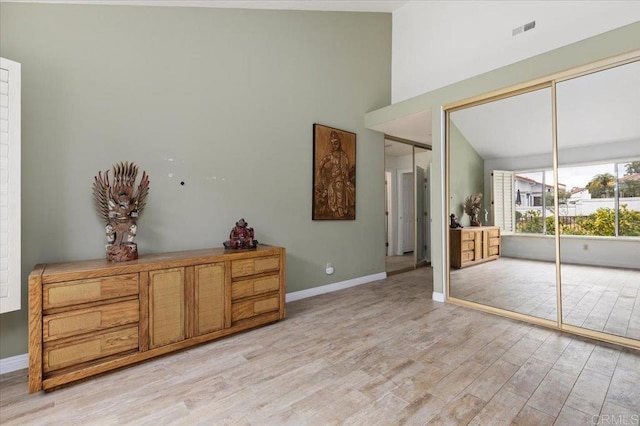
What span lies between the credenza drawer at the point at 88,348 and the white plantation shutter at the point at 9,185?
1.35 ft

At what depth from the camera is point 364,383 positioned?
1903 mm

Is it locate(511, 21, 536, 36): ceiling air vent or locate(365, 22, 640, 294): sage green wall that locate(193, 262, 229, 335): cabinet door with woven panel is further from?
locate(511, 21, 536, 36): ceiling air vent

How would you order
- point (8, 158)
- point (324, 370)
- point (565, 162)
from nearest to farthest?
point (8, 158) → point (324, 370) → point (565, 162)

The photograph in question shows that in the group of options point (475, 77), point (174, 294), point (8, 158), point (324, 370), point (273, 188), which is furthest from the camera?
point (273, 188)

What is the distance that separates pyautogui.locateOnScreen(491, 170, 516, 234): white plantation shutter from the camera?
3062mm

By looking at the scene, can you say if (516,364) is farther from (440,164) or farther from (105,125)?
(105,125)

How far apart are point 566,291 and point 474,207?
1.15m

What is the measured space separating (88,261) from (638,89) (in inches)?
180

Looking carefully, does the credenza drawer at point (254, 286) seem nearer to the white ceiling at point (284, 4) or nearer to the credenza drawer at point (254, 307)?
the credenza drawer at point (254, 307)

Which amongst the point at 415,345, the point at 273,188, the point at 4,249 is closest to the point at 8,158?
the point at 4,249

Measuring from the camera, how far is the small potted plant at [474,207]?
333 cm

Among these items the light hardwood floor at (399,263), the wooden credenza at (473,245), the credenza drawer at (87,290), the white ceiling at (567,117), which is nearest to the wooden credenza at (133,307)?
the credenza drawer at (87,290)

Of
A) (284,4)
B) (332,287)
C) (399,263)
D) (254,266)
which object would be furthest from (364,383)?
(399,263)

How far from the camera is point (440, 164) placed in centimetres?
362
